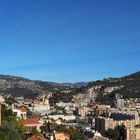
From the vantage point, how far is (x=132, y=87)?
159 metres

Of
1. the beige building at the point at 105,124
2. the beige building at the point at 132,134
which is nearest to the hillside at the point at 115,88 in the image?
the beige building at the point at 105,124

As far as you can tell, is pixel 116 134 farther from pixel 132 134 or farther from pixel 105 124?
pixel 105 124

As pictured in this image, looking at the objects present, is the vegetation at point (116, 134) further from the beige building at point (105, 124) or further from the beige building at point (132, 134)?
the beige building at point (105, 124)

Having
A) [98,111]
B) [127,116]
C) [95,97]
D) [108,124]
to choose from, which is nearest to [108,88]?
[95,97]

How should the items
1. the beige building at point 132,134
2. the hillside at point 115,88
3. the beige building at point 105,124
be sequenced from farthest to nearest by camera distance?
the hillside at point 115,88 → the beige building at point 105,124 → the beige building at point 132,134

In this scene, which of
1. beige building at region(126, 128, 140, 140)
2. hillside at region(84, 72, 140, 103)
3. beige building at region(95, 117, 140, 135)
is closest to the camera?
beige building at region(126, 128, 140, 140)

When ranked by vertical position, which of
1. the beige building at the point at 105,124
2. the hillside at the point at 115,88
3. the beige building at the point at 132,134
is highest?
the hillside at the point at 115,88

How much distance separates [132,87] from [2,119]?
12460 cm

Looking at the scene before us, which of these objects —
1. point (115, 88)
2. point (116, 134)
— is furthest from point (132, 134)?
point (115, 88)

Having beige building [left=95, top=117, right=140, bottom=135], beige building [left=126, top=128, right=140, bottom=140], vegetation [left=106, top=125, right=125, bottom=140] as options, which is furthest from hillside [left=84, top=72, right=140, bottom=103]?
vegetation [left=106, top=125, right=125, bottom=140]

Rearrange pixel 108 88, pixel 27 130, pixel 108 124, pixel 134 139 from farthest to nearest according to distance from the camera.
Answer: pixel 108 88
pixel 108 124
pixel 134 139
pixel 27 130

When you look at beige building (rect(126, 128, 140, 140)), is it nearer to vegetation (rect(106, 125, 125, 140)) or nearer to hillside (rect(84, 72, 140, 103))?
vegetation (rect(106, 125, 125, 140))

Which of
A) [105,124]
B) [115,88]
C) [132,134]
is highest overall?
[115,88]

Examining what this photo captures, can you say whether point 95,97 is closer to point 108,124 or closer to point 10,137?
point 108,124
